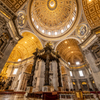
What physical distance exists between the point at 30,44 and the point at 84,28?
1430 cm

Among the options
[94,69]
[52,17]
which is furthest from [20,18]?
[94,69]

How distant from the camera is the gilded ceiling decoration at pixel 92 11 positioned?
973 cm

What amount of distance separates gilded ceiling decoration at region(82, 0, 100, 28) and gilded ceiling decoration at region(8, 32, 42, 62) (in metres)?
12.3

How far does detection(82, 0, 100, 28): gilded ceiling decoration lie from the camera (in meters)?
9.73

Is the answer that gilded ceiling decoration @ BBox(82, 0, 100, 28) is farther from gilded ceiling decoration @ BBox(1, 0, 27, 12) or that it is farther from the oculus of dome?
gilded ceiling decoration @ BBox(1, 0, 27, 12)

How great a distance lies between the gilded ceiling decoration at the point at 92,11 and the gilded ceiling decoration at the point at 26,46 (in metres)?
12.3

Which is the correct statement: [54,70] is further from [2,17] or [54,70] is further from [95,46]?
[2,17]

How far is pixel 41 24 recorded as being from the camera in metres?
18.8

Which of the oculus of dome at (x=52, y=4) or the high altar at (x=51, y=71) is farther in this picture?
the oculus of dome at (x=52, y=4)

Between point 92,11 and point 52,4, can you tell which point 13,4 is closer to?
point 92,11

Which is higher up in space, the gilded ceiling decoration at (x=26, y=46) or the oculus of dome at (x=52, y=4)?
the oculus of dome at (x=52, y=4)

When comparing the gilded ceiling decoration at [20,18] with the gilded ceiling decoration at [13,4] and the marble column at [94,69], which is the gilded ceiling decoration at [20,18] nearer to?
the gilded ceiling decoration at [13,4]

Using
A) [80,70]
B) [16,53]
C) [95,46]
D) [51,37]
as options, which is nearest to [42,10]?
Result: [51,37]

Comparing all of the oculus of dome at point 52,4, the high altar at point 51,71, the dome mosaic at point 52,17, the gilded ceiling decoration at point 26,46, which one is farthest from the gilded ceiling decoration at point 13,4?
the oculus of dome at point 52,4
